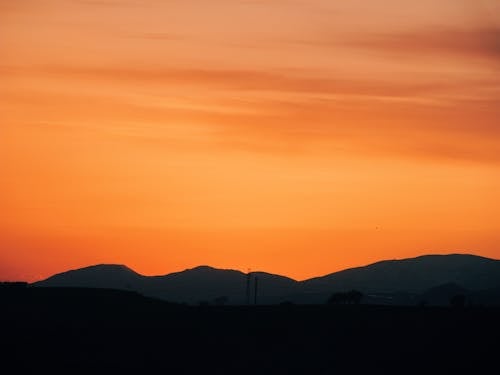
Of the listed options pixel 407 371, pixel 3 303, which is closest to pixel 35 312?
pixel 3 303

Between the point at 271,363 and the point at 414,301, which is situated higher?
the point at 414,301

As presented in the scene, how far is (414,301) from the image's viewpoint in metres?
184

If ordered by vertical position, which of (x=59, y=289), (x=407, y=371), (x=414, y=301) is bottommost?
(x=407, y=371)

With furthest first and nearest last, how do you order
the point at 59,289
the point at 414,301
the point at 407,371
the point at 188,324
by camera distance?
the point at 414,301 < the point at 59,289 < the point at 188,324 < the point at 407,371

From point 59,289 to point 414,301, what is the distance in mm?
90012

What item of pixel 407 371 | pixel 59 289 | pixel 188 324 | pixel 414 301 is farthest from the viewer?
pixel 414 301

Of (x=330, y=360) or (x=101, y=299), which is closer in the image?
(x=330, y=360)

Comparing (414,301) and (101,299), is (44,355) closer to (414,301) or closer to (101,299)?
(101,299)

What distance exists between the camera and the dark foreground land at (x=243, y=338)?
86000 mm

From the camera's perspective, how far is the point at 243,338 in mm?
89812

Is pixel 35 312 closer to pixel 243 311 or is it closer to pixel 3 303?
pixel 3 303

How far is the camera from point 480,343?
88000mm

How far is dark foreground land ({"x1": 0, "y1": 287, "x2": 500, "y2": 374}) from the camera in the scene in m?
86.0

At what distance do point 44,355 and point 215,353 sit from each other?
10.1m
